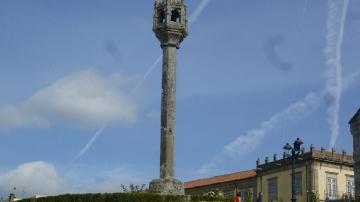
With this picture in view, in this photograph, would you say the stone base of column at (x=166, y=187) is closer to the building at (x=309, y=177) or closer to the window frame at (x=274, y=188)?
the building at (x=309, y=177)

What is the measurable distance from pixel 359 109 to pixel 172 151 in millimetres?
25511

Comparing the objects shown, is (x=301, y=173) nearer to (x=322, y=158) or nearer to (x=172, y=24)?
(x=322, y=158)

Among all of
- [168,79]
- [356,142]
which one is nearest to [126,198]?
[168,79]

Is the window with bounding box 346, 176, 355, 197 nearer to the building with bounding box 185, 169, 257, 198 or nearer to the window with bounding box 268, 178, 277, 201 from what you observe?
the window with bounding box 268, 178, 277, 201

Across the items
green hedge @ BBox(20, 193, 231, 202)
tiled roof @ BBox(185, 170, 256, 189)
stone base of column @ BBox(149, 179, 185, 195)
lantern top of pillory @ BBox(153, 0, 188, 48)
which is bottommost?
green hedge @ BBox(20, 193, 231, 202)

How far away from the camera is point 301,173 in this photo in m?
56.3

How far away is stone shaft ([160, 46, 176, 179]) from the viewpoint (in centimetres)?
2983

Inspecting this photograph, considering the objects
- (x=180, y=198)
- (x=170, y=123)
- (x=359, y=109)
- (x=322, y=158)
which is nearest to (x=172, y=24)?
(x=170, y=123)

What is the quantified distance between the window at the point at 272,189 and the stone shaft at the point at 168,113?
1205 inches

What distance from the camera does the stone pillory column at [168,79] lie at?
29.6m

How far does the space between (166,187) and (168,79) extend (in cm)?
535

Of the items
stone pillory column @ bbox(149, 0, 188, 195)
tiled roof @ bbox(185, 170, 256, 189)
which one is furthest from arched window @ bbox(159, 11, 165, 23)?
tiled roof @ bbox(185, 170, 256, 189)

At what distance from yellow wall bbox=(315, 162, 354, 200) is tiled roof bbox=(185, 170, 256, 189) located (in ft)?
29.4

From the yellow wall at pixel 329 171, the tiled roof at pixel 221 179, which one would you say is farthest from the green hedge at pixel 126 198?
the tiled roof at pixel 221 179
